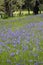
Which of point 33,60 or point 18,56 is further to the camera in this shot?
point 18,56

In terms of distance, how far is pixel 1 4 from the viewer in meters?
54.5

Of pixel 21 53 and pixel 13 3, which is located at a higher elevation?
pixel 21 53

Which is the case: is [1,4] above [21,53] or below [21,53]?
below

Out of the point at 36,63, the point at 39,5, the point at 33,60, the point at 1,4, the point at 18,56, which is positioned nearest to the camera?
the point at 36,63

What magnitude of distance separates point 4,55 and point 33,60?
59.2 inches

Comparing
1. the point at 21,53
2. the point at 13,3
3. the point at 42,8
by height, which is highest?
the point at 21,53

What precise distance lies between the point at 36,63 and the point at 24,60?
0.72 meters

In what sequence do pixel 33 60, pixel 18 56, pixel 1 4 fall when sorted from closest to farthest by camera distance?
pixel 33 60 → pixel 18 56 → pixel 1 4

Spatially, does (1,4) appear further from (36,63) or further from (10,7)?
(36,63)

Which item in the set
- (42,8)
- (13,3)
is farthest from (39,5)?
(13,3)

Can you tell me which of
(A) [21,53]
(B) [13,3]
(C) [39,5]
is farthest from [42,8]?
(A) [21,53]

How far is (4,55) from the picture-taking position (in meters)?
9.30

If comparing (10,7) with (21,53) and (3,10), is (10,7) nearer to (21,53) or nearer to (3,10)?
(3,10)

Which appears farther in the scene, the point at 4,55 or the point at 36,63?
the point at 4,55
